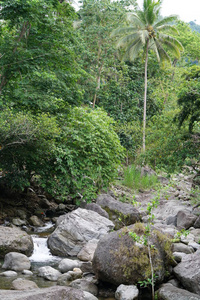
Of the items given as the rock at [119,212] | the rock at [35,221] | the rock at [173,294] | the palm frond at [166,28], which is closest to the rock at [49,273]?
the rock at [173,294]

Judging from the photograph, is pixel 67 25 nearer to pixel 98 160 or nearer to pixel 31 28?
pixel 31 28

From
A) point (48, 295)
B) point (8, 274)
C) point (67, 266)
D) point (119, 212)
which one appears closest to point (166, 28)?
point (119, 212)

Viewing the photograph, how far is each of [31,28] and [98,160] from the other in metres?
5.46

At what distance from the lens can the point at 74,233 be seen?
959 cm

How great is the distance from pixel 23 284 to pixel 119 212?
6927 millimetres

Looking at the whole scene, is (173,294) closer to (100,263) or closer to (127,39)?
(100,263)

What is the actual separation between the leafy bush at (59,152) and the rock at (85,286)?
490 cm

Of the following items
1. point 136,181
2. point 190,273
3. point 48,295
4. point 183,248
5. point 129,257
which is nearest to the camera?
point 48,295

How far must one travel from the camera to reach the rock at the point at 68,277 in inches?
273

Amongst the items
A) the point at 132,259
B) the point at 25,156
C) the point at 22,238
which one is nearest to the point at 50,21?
the point at 25,156

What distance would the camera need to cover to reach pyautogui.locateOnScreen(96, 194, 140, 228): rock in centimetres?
1275

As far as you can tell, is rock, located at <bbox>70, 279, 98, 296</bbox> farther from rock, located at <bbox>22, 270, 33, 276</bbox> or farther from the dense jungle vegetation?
the dense jungle vegetation

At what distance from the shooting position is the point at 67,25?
12.4 metres

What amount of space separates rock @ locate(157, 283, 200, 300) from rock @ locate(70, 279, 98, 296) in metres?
1.24
